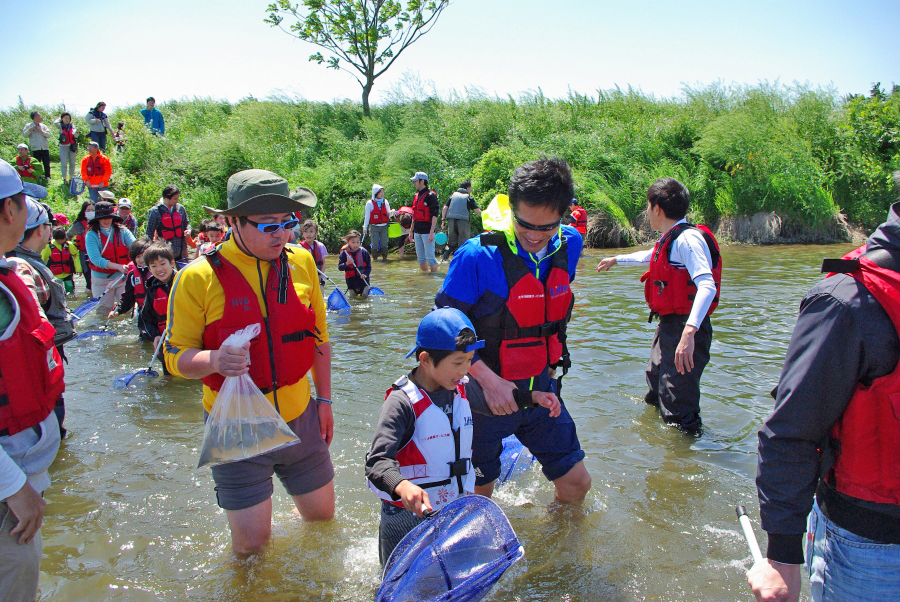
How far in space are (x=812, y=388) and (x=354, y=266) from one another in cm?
1012

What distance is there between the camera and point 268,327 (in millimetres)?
2939

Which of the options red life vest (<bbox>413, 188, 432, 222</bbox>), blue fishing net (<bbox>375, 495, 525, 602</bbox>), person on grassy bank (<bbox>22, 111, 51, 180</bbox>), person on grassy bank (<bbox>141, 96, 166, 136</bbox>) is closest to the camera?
blue fishing net (<bbox>375, 495, 525, 602</bbox>)

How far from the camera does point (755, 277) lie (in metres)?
13.3

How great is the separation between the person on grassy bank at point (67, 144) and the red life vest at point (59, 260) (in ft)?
28.4

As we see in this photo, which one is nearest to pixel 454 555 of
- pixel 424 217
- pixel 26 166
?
pixel 424 217

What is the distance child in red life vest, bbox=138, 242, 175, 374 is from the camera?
658 centimetres

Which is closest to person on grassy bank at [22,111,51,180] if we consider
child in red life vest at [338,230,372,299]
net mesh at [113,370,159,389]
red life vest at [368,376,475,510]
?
child in red life vest at [338,230,372,299]

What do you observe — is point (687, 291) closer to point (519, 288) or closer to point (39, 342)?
point (519, 288)

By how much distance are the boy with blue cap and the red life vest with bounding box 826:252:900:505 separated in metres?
1.37

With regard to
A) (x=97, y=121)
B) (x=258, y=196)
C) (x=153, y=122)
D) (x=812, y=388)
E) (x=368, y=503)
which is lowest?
(x=368, y=503)

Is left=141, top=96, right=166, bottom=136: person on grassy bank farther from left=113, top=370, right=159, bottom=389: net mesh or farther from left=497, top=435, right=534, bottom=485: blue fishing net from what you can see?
left=497, top=435, right=534, bottom=485: blue fishing net

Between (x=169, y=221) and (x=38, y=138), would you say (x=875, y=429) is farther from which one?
(x=38, y=138)

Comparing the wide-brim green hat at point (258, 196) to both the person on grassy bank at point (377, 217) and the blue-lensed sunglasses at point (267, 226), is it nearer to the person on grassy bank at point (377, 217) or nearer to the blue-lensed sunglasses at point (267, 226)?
A: the blue-lensed sunglasses at point (267, 226)

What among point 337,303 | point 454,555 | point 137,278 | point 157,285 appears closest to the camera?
point 454,555
